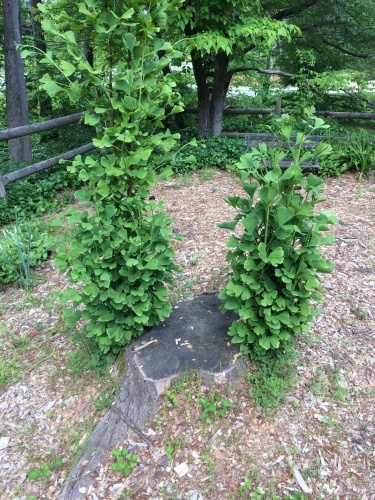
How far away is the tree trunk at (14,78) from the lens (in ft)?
22.6

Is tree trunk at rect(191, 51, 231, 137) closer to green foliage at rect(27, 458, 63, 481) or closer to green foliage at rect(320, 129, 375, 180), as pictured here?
green foliage at rect(320, 129, 375, 180)

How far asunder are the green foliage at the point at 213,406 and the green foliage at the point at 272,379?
188 mm

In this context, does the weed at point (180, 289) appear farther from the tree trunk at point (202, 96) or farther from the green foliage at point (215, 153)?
the tree trunk at point (202, 96)

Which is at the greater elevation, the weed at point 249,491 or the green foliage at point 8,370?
the weed at point 249,491

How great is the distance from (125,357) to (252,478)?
1.03 m

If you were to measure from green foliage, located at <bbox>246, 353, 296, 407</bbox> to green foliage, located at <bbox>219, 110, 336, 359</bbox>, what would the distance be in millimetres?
155

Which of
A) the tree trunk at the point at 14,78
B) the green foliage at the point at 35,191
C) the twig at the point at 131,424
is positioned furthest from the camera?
the tree trunk at the point at 14,78

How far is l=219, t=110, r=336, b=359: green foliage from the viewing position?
2.09 m

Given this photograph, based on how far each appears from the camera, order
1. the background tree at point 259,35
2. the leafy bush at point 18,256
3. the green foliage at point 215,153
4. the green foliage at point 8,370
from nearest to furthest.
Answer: the green foliage at point 8,370 → the leafy bush at point 18,256 → the background tree at point 259,35 → the green foliage at point 215,153

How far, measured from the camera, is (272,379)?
2.45 m

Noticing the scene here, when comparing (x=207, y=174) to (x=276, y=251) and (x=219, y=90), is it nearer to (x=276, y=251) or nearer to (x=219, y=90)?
(x=219, y=90)

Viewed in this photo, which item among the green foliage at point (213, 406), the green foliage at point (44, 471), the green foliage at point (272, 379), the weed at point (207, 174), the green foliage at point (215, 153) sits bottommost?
the green foliage at point (44, 471)

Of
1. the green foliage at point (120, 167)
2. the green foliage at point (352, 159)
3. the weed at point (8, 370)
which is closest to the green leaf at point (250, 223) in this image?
the green foliage at point (120, 167)

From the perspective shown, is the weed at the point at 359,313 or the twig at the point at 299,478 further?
the weed at the point at 359,313
